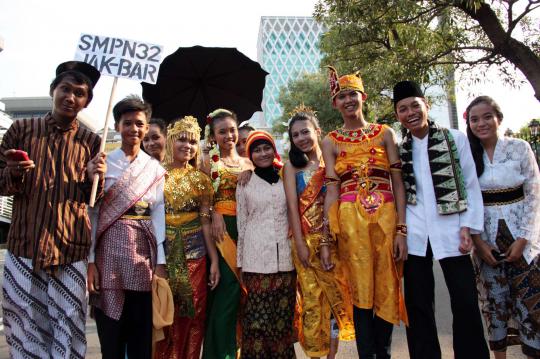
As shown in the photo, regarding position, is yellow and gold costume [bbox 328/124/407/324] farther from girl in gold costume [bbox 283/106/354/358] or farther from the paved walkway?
the paved walkway

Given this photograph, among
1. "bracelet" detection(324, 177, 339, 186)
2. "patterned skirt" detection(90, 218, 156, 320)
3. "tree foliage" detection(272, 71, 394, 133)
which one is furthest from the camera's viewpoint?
"tree foliage" detection(272, 71, 394, 133)

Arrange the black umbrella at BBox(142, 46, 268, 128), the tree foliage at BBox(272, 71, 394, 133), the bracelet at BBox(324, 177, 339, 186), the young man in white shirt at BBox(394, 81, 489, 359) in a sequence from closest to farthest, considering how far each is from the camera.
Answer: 1. the young man in white shirt at BBox(394, 81, 489, 359)
2. the bracelet at BBox(324, 177, 339, 186)
3. the black umbrella at BBox(142, 46, 268, 128)
4. the tree foliage at BBox(272, 71, 394, 133)

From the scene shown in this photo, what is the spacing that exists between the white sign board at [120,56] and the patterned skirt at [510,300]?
3078mm

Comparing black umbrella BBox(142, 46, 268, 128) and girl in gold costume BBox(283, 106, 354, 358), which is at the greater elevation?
black umbrella BBox(142, 46, 268, 128)

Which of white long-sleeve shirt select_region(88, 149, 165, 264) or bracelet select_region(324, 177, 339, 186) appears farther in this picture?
bracelet select_region(324, 177, 339, 186)

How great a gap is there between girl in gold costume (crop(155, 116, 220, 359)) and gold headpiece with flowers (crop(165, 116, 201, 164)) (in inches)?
8.8

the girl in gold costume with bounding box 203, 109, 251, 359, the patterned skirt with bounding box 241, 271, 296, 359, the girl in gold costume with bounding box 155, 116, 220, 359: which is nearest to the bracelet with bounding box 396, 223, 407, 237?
the patterned skirt with bounding box 241, 271, 296, 359

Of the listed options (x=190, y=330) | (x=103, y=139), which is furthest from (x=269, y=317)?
(x=103, y=139)

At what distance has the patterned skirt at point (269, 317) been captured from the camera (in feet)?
11.2

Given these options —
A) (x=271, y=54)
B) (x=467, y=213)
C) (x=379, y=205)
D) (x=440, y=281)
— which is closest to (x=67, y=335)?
(x=379, y=205)

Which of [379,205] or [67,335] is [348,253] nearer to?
[379,205]

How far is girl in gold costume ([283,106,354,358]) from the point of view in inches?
135

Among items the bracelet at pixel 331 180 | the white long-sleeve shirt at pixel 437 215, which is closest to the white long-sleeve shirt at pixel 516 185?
the white long-sleeve shirt at pixel 437 215

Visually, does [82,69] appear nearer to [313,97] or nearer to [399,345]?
[399,345]
